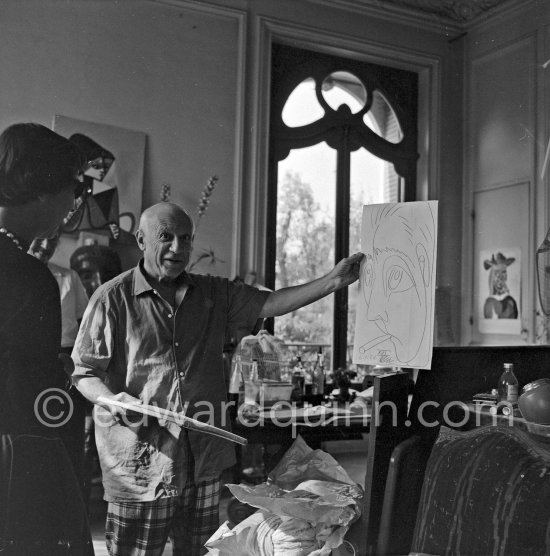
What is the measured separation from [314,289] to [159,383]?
359mm

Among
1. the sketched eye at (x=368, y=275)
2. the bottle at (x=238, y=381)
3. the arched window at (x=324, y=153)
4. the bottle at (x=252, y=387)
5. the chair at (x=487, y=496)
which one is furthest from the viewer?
the arched window at (x=324, y=153)

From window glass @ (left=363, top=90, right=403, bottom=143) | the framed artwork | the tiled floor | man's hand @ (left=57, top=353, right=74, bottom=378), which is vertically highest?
window glass @ (left=363, top=90, right=403, bottom=143)

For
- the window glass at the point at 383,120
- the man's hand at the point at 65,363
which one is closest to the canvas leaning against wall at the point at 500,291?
the window glass at the point at 383,120

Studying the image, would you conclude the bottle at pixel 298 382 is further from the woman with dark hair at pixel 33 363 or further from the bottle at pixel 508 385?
the woman with dark hair at pixel 33 363

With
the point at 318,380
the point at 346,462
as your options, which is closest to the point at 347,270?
the point at 318,380

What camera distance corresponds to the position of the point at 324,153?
350 centimetres

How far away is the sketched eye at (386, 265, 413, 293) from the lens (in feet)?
3.83

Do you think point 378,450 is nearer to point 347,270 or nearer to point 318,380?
point 347,270

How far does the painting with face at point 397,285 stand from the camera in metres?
1.15

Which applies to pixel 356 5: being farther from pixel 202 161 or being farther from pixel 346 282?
pixel 346 282

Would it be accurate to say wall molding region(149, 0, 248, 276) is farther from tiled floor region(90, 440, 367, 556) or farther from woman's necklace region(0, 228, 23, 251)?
woman's necklace region(0, 228, 23, 251)

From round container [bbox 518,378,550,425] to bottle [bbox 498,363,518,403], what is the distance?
0.29 m

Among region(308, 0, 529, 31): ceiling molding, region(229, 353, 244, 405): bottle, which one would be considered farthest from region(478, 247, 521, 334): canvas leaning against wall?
region(229, 353, 244, 405): bottle

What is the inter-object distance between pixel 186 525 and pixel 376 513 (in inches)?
17.8
